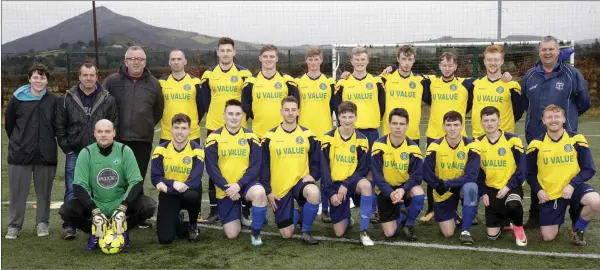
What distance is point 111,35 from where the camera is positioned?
2006 centimetres

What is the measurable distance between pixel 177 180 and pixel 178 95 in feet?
3.10

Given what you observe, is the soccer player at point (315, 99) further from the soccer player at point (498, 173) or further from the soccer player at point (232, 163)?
the soccer player at point (498, 173)

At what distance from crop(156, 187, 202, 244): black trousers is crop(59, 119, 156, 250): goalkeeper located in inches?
3.9

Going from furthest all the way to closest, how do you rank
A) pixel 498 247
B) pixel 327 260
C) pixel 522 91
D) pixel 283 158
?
pixel 522 91
pixel 283 158
pixel 498 247
pixel 327 260

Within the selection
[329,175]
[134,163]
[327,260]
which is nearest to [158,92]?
[134,163]

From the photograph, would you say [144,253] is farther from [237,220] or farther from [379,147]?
[379,147]

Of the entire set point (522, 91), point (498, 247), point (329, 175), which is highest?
point (522, 91)

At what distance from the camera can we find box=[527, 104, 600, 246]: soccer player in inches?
186

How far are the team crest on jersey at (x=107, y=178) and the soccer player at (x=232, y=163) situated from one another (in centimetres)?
72

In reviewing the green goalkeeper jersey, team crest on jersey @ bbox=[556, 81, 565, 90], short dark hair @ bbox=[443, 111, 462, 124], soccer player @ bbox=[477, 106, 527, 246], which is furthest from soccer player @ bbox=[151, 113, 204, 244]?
team crest on jersey @ bbox=[556, 81, 565, 90]

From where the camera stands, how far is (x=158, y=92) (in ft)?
17.8

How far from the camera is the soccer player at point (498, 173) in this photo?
4.79m

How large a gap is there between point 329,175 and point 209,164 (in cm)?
96

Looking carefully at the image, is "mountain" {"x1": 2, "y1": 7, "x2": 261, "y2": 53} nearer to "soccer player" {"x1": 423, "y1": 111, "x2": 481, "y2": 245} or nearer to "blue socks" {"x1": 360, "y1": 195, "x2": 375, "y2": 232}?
"soccer player" {"x1": 423, "y1": 111, "x2": 481, "y2": 245}
